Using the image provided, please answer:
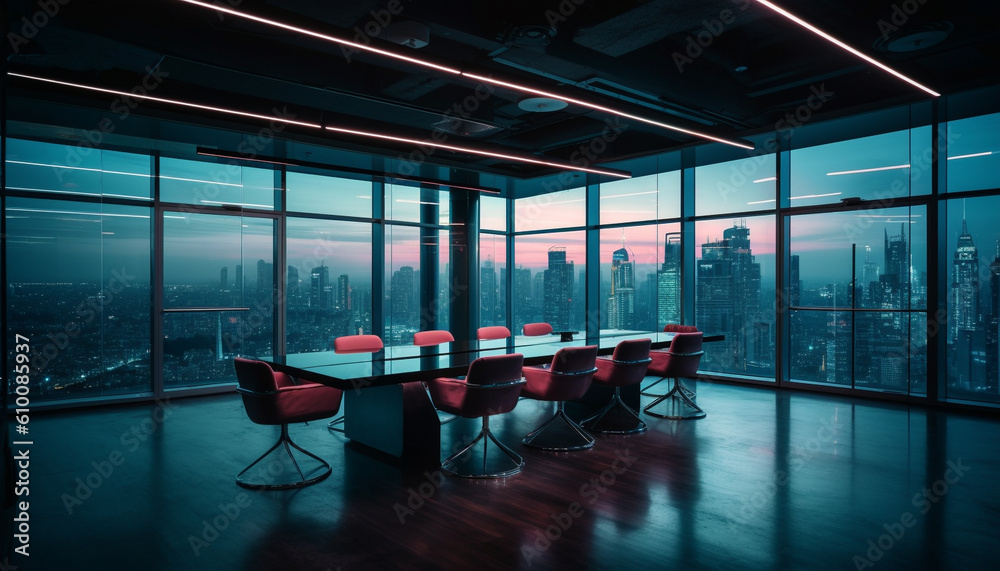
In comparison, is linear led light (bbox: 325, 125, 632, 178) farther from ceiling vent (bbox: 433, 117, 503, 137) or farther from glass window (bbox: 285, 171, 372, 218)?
glass window (bbox: 285, 171, 372, 218)

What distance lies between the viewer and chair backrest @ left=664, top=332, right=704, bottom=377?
5.99 meters

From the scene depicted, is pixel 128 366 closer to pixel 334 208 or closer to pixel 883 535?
pixel 334 208

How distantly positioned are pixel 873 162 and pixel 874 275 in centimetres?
141

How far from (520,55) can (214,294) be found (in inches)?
212

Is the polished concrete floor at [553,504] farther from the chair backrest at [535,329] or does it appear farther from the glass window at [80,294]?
the chair backrest at [535,329]

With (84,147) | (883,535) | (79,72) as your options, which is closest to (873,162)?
(883,535)

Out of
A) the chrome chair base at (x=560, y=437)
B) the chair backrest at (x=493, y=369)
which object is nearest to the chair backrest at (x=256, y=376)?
the chair backrest at (x=493, y=369)

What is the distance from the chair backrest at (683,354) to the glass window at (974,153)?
3.49 m

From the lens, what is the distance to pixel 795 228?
7801 millimetres

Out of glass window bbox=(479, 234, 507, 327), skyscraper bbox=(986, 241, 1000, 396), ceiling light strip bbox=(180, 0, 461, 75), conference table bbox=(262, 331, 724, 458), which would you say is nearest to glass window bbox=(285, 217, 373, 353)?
glass window bbox=(479, 234, 507, 327)

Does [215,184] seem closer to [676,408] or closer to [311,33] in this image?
[311,33]

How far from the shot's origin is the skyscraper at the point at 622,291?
9.44 meters

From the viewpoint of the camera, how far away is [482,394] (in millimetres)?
4164

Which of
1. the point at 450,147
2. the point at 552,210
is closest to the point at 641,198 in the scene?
the point at 552,210
